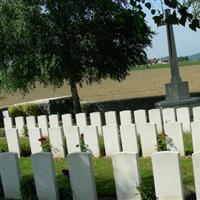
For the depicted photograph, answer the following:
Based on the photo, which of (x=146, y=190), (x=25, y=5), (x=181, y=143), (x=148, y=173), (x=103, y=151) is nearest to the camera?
(x=146, y=190)

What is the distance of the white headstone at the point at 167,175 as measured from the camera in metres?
5.56

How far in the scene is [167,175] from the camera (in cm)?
565

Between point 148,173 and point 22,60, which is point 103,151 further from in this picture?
point 22,60

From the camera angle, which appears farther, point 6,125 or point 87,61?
point 87,61

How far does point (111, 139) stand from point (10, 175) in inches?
138

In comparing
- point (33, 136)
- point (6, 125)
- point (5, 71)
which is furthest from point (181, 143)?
point (5, 71)

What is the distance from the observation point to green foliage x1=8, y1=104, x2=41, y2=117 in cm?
1853

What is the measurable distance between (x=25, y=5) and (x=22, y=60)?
187cm

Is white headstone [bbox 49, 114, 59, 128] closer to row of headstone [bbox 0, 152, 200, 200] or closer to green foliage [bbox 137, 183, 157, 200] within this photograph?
row of headstone [bbox 0, 152, 200, 200]

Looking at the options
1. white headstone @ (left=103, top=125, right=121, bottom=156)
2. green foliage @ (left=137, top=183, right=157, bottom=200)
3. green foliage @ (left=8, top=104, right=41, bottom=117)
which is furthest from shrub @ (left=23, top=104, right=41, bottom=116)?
green foliage @ (left=137, top=183, right=157, bottom=200)

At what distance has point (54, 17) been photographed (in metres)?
17.9

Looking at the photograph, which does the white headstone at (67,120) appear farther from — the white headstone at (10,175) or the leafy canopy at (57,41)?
the white headstone at (10,175)

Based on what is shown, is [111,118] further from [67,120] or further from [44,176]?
[44,176]

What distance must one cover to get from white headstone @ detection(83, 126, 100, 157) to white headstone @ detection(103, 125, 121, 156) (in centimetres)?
18
